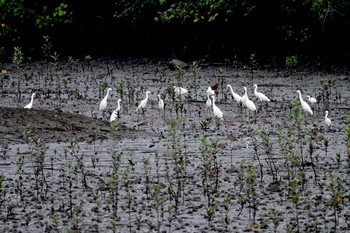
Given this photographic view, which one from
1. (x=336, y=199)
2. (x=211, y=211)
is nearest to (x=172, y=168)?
(x=211, y=211)

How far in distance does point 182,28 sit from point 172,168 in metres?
18.6

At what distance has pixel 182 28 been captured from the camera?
30.4 meters

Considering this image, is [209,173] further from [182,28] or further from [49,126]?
[182,28]

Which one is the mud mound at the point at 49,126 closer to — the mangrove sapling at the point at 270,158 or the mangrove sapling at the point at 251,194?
the mangrove sapling at the point at 270,158

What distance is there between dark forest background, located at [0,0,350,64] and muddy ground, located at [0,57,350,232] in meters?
5.94

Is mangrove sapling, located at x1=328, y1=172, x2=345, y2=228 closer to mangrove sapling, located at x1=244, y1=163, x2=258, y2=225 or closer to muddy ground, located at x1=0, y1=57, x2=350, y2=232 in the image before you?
muddy ground, located at x1=0, y1=57, x2=350, y2=232

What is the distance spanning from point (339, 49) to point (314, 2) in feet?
8.33

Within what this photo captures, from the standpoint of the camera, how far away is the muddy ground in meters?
9.46

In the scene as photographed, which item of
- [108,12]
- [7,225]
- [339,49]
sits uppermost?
[108,12]

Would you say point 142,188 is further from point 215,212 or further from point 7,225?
point 7,225

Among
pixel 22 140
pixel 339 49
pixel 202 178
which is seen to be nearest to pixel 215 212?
pixel 202 178

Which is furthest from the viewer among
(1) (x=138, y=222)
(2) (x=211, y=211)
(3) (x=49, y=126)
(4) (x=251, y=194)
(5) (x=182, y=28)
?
(5) (x=182, y=28)

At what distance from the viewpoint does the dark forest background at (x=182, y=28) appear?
27.1 metres

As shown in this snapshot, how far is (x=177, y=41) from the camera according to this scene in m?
30.6
